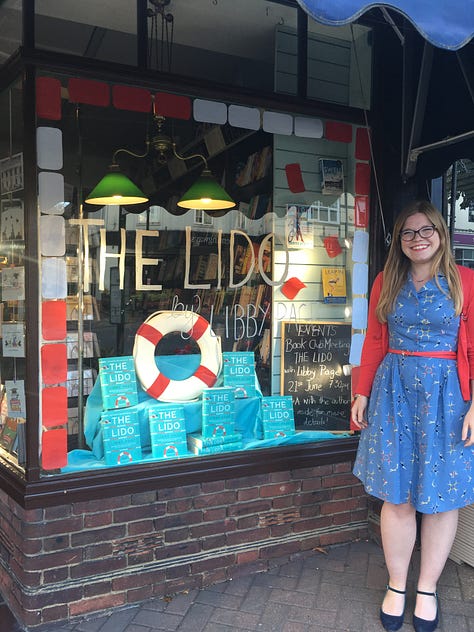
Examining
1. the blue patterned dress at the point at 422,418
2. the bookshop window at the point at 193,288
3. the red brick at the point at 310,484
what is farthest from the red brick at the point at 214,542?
the blue patterned dress at the point at 422,418

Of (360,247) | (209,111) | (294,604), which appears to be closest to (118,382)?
(294,604)

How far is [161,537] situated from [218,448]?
1.79 ft

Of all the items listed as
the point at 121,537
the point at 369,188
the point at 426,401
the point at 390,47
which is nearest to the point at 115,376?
the point at 121,537

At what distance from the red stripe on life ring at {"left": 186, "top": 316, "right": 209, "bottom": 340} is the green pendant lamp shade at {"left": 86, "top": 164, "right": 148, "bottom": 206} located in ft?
2.42

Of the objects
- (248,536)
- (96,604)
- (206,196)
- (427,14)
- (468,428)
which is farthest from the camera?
(206,196)

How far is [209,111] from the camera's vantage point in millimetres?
3123

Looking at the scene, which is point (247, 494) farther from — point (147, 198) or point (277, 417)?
point (147, 198)

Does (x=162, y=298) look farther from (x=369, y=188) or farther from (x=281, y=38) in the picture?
(x=281, y=38)

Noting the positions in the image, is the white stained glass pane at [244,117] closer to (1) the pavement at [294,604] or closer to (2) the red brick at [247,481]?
(2) the red brick at [247,481]

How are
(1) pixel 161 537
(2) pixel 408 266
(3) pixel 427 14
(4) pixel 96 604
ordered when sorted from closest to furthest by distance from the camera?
(3) pixel 427 14, (2) pixel 408 266, (4) pixel 96 604, (1) pixel 161 537

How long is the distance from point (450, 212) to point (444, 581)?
2201mm

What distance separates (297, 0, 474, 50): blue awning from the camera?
2053 mm

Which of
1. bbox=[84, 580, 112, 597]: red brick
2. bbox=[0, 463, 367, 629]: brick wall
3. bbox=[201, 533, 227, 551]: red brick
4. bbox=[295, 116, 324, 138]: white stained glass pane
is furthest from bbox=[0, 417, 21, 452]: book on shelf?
bbox=[295, 116, 324, 138]: white stained glass pane

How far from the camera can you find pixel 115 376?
10.0 feet
